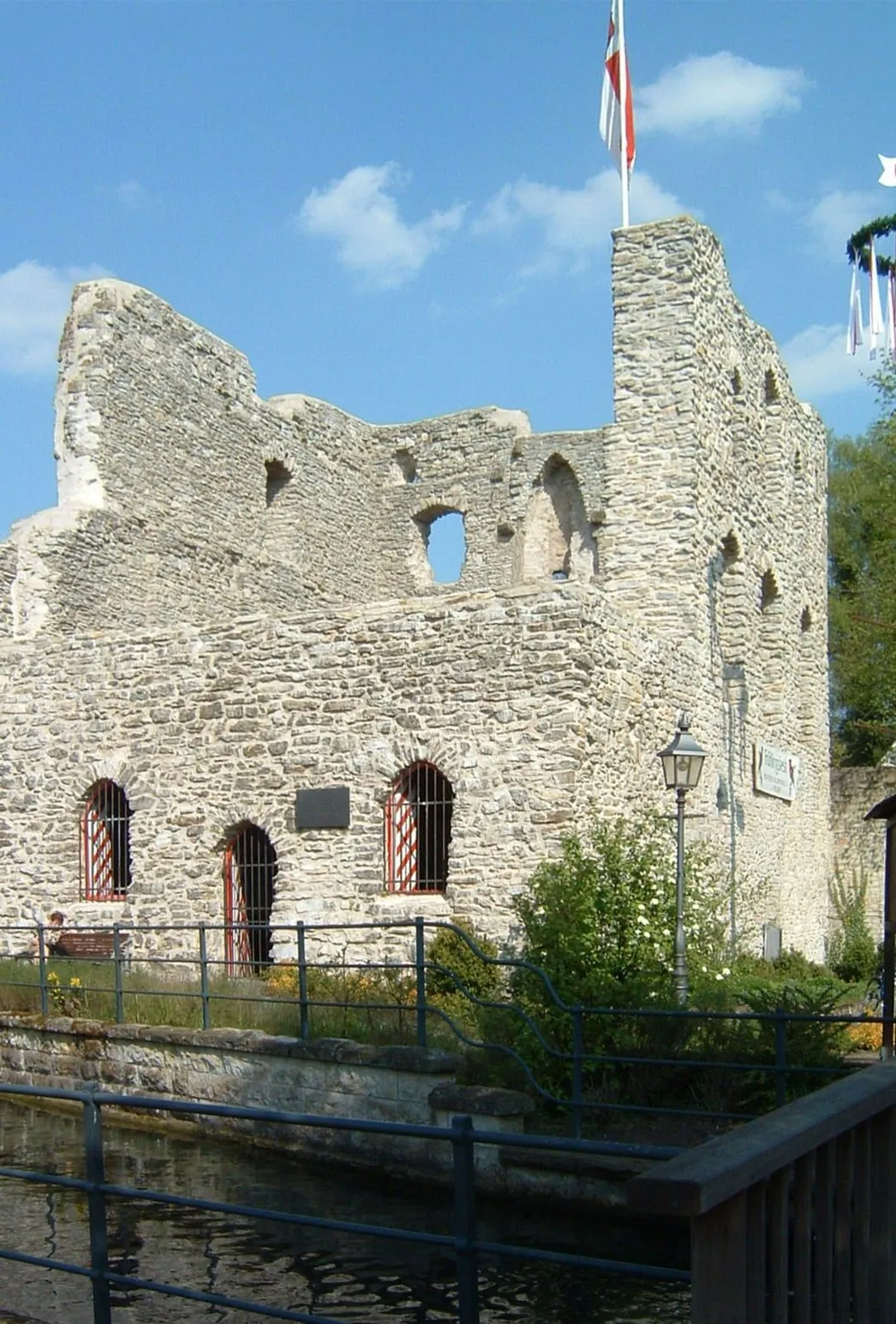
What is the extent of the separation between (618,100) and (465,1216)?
18884 mm

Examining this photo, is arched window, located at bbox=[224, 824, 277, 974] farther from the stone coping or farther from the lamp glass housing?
the lamp glass housing

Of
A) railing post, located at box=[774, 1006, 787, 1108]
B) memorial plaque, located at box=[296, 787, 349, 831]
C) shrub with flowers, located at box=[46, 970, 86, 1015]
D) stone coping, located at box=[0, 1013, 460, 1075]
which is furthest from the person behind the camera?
memorial plaque, located at box=[296, 787, 349, 831]

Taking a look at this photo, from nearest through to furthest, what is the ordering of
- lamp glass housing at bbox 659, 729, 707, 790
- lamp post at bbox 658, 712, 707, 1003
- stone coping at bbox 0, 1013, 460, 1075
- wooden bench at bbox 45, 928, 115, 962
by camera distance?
stone coping at bbox 0, 1013, 460, 1075
lamp post at bbox 658, 712, 707, 1003
lamp glass housing at bbox 659, 729, 707, 790
wooden bench at bbox 45, 928, 115, 962

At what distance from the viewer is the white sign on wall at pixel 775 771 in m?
21.7

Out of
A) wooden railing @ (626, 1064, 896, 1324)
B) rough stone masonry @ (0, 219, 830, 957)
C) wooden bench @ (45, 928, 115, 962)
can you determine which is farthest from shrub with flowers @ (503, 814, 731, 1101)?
wooden railing @ (626, 1064, 896, 1324)

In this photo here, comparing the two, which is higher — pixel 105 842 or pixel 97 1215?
pixel 105 842

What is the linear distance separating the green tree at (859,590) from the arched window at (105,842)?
17798mm

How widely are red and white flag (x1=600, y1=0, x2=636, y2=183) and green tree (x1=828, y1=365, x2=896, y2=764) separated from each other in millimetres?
12589

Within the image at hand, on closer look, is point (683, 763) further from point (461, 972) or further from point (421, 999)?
point (421, 999)

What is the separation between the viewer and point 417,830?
643 inches

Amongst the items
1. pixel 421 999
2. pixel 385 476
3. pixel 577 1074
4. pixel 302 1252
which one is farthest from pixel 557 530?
pixel 302 1252

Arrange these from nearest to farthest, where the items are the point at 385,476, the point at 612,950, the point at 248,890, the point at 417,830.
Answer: the point at 612,950, the point at 417,830, the point at 248,890, the point at 385,476

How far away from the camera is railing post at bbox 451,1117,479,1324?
4.20 m

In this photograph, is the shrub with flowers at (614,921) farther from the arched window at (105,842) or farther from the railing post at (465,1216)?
the railing post at (465,1216)
